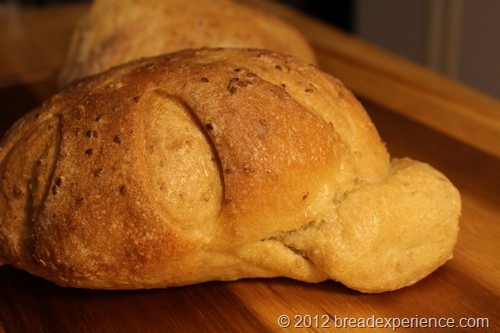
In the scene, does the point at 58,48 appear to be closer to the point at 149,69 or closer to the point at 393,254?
the point at 149,69

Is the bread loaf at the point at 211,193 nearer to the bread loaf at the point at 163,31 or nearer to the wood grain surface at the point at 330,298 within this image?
the wood grain surface at the point at 330,298

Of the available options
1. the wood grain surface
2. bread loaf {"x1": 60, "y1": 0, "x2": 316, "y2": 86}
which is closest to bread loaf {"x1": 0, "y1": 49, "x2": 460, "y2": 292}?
the wood grain surface

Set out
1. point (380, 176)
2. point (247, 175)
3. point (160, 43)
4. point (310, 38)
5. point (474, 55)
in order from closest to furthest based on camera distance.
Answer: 1. point (247, 175)
2. point (380, 176)
3. point (160, 43)
4. point (310, 38)
5. point (474, 55)

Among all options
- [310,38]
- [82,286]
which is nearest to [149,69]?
[82,286]

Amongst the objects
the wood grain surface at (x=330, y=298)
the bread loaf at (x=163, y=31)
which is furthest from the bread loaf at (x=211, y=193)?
the bread loaf at (x=163, y=31)

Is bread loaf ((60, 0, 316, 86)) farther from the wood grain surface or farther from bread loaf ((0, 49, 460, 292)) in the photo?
bread loaf ((0, 49, 460, 292))
